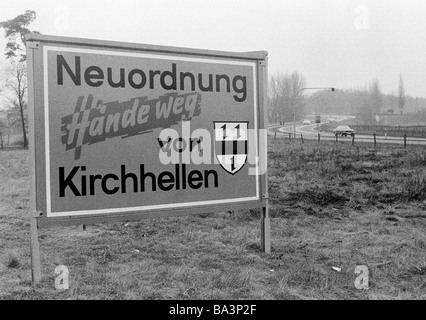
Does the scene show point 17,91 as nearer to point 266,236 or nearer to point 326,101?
point 266,236

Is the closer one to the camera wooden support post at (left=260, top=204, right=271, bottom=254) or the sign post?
the sign post

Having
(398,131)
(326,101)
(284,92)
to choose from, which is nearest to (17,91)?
(398,131)

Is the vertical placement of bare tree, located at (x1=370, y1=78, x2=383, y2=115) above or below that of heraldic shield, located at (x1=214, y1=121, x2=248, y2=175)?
above

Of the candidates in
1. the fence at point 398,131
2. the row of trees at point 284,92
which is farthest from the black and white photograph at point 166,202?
the row of trees at point 284,92

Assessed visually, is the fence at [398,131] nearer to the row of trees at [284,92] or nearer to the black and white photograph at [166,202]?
the row of trees at [284,92]

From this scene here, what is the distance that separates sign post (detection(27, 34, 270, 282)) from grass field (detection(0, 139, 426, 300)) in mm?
492

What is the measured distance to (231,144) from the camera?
211 inches

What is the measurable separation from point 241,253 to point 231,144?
4.38 ft

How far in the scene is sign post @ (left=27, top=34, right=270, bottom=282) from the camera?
436 cm

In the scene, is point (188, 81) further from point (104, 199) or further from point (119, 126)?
point (104, 199)

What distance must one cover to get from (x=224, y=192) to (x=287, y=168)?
8.45m

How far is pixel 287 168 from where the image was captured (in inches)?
529

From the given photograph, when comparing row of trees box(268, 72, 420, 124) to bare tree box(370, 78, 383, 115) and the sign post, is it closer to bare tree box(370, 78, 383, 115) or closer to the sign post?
bare tree box(370, 78, 383, 115)

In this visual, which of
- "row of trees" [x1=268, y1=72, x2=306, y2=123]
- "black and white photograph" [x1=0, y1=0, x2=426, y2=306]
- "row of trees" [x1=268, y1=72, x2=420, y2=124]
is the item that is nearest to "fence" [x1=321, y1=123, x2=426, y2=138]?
"row of trees" [x1=268, y1=72, x2=420, y2=124]
